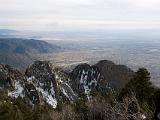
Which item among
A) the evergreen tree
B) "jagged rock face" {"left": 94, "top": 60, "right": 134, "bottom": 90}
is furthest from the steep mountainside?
the evergreen tree

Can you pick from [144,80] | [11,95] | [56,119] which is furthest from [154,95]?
[11,95]

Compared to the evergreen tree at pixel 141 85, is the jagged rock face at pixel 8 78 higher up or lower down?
lower down

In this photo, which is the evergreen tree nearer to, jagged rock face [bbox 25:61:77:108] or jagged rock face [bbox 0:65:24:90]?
jagged rock face [bbox 25:61:77:108]

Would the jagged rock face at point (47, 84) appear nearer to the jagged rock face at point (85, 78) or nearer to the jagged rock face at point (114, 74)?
the jagged rock face at point (85, 78)

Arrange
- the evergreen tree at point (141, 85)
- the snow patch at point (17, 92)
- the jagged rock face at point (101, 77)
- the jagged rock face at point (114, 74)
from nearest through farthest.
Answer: the evergreen tree at point (141, 85)
the snow patch at point (17, 92)
the jagged rock face at point (101, 77)
the jagged rock face at point (114, 74)

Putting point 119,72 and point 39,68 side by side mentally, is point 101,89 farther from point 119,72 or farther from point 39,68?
point 39,68

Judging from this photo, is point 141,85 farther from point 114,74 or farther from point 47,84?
point 114,74

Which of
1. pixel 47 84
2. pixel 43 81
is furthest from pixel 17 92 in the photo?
pixel 43 81

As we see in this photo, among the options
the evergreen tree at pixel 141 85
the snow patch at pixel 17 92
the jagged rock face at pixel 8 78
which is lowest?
the snow patch at pixel 17 92

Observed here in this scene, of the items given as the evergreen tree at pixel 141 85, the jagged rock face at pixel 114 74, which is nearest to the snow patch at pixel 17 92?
the jagged rock face at pixel 114 74
